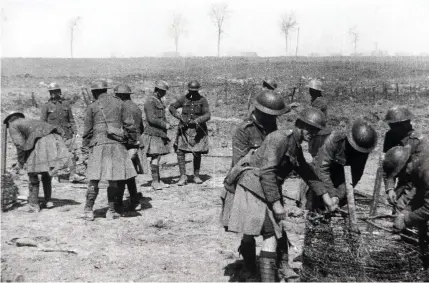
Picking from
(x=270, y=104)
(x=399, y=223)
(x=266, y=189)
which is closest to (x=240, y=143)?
(x=270, y=104)

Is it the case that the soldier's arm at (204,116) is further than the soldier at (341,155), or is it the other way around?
the soldier's arm at (204,116)

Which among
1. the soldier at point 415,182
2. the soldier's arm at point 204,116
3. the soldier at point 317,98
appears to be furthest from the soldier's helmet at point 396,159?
the soldier's arm at point 204,116

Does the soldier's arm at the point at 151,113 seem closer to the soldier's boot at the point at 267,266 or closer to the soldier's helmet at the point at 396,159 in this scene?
the soldier's helmet at the point at 396,159

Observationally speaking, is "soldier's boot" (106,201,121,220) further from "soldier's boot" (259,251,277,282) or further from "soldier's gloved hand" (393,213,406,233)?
"soldier's gloved hand" (393,213,406,233)

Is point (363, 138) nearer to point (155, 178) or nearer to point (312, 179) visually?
point (312, 179)

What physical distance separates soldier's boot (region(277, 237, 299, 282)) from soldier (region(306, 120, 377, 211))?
2.24ft

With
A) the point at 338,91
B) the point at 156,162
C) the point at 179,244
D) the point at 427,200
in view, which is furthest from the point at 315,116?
the point at 338,91

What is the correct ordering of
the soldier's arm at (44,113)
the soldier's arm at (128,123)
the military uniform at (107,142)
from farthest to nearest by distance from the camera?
the soldier's arm at (44,113), the soldier's arm at (128,123), the military uniform at (107,142)

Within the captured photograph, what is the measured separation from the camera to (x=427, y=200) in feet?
13.0

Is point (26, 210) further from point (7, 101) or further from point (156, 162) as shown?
point (7, 101)

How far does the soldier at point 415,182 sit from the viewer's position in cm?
404

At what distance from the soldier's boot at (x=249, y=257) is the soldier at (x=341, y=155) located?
946 mm

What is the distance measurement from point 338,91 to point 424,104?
4387 mm

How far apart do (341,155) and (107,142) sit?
3.54 m
